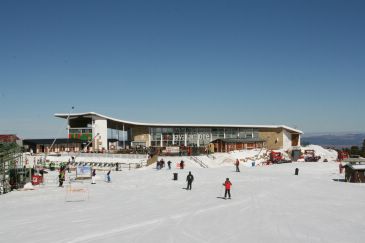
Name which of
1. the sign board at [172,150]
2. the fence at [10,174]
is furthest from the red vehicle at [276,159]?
the fence at [10,174]

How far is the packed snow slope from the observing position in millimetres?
13453

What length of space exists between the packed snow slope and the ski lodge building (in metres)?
34.5

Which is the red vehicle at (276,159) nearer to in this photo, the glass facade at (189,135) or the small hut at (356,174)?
the glass facade at (189,135)

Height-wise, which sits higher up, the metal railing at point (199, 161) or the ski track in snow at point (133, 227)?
the metal railing at point (199, 161)

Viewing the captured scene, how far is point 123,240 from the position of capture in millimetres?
12766

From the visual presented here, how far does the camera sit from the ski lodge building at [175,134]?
62.5m

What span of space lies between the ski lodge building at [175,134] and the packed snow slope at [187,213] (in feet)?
113

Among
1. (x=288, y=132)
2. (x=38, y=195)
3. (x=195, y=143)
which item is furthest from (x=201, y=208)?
(x=288, y=132)

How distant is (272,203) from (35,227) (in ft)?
39.3

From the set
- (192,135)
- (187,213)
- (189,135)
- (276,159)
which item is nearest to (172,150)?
(189,135)

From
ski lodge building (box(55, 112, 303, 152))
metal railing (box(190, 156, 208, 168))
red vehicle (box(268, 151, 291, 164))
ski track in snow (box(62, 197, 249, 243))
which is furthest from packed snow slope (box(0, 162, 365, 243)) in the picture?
ski lodge building (box(55, 112, 303, 152))

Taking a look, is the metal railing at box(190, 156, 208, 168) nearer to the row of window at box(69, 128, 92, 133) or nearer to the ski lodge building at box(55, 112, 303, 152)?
the ski lodge building at box(55, 112, 303, 152)

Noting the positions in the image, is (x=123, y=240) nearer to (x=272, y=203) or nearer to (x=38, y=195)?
(x=272, y=203)

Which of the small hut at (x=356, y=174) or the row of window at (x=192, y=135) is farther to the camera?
the row of window at (x=192, y=135)
